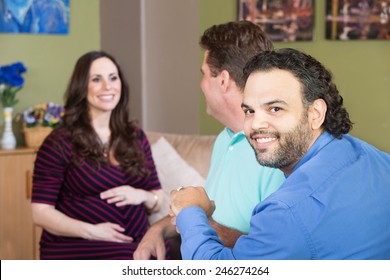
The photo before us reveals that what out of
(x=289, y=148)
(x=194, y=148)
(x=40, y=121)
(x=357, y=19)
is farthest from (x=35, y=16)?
(x=289, y=148)

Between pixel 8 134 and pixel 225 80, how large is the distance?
1.89 meters

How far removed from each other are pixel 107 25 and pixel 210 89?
2.18 m

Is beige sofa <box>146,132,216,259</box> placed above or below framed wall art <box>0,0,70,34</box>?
below

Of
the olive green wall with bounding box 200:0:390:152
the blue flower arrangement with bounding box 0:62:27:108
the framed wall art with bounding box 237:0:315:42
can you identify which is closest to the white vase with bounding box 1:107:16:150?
the blue flower arrangement with bounding box 0:62:27:108

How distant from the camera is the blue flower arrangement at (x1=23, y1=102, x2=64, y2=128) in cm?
305

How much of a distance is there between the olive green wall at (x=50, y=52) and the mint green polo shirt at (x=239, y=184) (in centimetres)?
202

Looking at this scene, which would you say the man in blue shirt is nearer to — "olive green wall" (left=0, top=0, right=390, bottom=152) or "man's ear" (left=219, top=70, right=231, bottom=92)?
"man's ear" (left=219, top=70, right=231, bottom=92)

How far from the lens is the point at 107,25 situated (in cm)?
343

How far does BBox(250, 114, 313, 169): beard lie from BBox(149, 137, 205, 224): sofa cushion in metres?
1.35

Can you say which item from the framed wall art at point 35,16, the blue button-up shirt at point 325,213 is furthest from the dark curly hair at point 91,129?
the framed wall art at point 35,16

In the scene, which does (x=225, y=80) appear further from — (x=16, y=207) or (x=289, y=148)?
(x=16, y=207)

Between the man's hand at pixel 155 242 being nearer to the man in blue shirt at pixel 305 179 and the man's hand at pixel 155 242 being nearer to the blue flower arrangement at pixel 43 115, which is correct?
the man in blue shirt at pixel 305 179

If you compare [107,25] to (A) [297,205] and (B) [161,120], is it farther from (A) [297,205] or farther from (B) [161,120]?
(A) [297,205]
